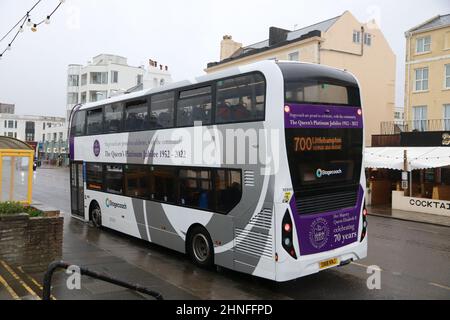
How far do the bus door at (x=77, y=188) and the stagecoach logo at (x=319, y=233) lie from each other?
33.6 feet

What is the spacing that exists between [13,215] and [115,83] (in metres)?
63.6

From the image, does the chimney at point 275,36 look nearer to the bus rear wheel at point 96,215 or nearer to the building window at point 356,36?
the building window at point 356,36

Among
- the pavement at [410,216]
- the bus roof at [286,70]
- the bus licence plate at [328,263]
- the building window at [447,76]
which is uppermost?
the building window at [447,76]

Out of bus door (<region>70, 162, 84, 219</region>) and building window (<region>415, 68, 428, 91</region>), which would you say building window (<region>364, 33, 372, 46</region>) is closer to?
building window (<region>415, 68, 428, 91</region>)

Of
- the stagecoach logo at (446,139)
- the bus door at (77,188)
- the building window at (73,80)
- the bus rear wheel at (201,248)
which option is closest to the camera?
the bus rear wheel at (201,248)

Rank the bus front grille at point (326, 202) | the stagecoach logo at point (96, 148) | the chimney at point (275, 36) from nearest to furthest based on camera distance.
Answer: the bus front grille at point (326, 202) < the stagecoach logo at point (96, 148) < the chimney at point (275, 36)

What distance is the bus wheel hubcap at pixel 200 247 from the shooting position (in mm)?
9236

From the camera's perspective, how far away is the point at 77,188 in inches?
624

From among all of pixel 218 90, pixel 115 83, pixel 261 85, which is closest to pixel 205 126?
pixel 218 90

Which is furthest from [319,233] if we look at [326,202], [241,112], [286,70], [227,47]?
[227,47]

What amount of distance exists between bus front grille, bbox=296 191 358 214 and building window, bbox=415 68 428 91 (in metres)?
21.9

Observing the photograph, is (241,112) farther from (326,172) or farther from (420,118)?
(420,118)

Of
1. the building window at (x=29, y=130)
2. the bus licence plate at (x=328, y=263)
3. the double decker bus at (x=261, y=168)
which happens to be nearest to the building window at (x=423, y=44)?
the double decker bus at (x=261, y=168)

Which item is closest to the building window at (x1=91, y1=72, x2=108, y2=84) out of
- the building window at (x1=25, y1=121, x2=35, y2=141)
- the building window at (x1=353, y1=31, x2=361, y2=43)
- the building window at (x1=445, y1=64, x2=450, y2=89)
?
the building window at (x1=25, y1=121, x2=35, y2=141)
